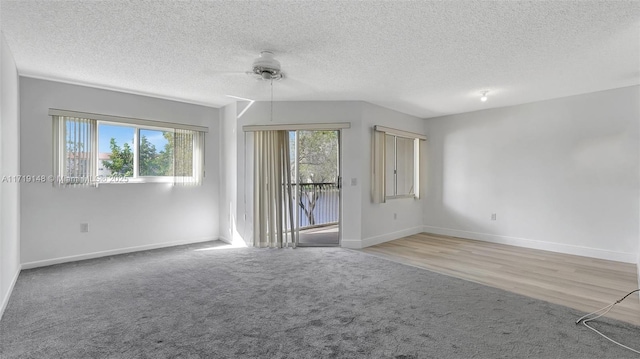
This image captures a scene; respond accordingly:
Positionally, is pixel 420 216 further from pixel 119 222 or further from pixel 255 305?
→ pixel 119 222

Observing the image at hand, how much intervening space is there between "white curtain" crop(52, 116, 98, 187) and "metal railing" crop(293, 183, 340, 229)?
3.19 meters

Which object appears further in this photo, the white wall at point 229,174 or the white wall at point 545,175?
the white wall at point 229,174

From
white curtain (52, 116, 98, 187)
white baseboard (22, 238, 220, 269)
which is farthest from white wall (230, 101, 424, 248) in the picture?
white curtain (52, 116, 98, 187)

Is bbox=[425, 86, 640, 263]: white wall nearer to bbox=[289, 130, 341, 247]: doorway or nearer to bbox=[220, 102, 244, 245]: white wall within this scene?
bbox=[289, 130, 341, 247]: doorway

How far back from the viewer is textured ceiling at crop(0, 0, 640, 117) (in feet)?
7.02

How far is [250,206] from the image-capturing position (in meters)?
4.83

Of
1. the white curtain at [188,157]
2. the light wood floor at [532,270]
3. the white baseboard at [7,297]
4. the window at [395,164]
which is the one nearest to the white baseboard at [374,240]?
the light wood floor at [532,270]

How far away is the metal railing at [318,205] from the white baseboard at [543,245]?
1.99 m

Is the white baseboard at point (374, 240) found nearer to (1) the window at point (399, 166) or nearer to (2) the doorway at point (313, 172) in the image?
(2) the doorway at point (313, 172)

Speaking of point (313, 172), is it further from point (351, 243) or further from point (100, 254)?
point (100, 254)

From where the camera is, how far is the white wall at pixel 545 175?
3953 mm

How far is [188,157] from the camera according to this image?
16.0 feet

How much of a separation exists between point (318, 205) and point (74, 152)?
155 inches

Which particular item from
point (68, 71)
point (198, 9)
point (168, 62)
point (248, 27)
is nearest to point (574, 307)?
point (248, 27)
